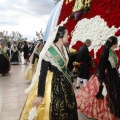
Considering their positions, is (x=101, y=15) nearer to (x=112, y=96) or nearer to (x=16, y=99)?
(x=16, y=99)

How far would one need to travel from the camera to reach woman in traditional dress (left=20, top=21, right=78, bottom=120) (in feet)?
10.3

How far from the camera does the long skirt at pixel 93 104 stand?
455 centimetres

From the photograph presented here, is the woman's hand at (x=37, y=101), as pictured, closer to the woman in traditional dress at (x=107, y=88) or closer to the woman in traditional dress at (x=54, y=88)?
the woman in traditional dress at (x=54, y=88)

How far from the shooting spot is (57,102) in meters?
3.17

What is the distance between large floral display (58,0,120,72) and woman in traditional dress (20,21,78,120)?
15.0 ft

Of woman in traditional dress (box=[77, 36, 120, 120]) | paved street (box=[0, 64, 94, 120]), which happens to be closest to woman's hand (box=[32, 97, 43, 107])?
woman in traditional dress (box=[77, 36, 120, 120])

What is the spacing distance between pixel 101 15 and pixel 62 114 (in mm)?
6722

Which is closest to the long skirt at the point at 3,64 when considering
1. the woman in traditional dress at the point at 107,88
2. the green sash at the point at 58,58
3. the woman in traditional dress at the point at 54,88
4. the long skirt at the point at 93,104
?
the long skirt at the point at 93,104

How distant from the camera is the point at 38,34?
44.6 metres

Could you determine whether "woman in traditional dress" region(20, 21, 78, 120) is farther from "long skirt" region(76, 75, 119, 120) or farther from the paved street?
the paved street

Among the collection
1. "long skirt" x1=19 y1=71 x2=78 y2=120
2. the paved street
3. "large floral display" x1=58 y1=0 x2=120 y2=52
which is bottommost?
the paved street

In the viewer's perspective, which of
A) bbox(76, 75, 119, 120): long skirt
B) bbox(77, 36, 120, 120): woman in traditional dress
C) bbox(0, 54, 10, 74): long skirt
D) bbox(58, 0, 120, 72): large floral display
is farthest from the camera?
bbox(0, 54, 10, 74): long skirt

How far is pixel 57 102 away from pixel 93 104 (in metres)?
1.72

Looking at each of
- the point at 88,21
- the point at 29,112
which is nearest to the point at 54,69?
the point at 29,112
